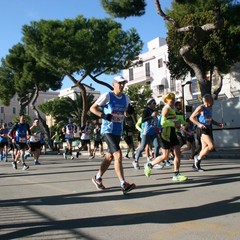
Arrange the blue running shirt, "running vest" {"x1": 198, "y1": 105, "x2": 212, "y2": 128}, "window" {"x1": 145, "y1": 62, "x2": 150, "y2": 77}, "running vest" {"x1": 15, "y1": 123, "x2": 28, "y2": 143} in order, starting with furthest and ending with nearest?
"window" {"x1": 145, "y1": 62, "x2": 150, "y2": 77} → "running vest" {"x1": 15, "y1": 123, "x2": 28, "y2": 143} → "running vest" {"x1": 198, "y1": 105, "x2": 212, "y2": 128} → the blue running shirt

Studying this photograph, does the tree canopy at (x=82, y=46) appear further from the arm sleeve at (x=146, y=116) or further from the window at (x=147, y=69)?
the window at (x=147, y=69)

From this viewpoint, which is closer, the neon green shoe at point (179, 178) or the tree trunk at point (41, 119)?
the neon green shoe at point (179, 178)

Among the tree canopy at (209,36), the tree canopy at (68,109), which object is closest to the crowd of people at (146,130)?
the tree canopy at (209,36)

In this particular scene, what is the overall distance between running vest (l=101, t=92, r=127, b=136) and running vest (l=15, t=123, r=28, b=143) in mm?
6726

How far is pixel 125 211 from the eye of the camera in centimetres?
529

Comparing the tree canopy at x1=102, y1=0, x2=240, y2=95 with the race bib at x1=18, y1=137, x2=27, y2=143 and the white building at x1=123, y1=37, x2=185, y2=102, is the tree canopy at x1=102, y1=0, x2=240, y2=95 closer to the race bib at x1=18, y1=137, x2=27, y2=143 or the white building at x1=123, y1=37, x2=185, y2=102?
the race bib at x1=18, y1=137, x2=27, y2=143

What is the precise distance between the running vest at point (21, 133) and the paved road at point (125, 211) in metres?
4.75

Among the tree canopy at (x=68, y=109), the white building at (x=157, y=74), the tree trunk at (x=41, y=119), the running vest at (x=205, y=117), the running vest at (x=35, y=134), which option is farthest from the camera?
the white building at (x=157, y=74)

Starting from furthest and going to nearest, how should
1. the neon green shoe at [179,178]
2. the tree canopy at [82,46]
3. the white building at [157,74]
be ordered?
the white building at [157,74]
the tree canopy at [82,46]
the neon green shoe at [179,178]

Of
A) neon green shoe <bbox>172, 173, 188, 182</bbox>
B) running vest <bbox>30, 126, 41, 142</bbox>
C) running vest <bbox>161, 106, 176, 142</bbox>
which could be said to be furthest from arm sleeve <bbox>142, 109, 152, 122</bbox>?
running vest <bbox>30, 126, 41, 142</bbox>

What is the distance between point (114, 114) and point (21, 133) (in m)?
6.95

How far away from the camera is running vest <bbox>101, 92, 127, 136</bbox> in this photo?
22.2 feet

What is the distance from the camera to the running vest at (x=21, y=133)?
1289 centimetres

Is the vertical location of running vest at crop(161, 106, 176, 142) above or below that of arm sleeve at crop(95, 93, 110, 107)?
below
